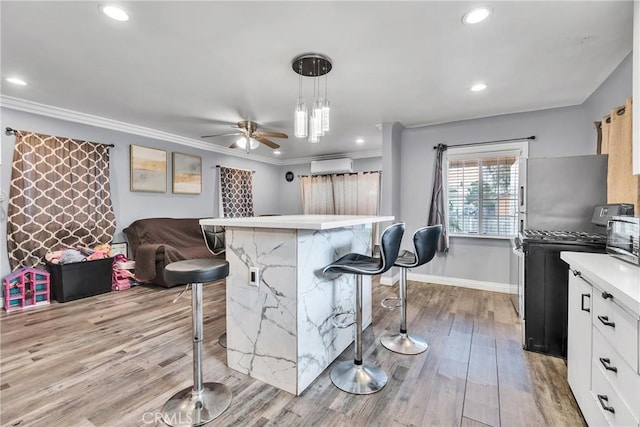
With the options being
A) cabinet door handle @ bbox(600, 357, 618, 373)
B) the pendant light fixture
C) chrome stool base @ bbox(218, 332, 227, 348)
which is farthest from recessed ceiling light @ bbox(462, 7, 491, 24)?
chrome stool base @ bbox(218, 332, 227, 348)

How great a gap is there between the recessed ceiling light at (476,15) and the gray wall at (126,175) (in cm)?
446

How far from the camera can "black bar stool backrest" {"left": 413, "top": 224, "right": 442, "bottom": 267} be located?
1965 mm

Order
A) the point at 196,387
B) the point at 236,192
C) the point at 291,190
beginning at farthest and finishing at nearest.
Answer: the point at 291,190
the point at 236,192
the point at 196,387

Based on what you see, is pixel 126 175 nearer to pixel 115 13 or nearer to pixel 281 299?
pixel 115 13

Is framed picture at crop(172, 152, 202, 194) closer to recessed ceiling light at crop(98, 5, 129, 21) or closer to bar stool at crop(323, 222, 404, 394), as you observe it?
recessed ceiling light at crop(98, 5, 129, 21)

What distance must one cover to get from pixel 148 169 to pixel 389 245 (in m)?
4.19

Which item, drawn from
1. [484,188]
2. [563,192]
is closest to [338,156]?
[484,188]

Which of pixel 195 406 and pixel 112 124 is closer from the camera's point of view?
pixel 195 406

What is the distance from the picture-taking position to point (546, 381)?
1.78 meters

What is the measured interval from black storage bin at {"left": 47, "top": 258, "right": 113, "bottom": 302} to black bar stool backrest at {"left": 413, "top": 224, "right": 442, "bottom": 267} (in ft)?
12.3

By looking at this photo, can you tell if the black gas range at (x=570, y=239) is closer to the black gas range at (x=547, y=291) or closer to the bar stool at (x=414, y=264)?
the black gas range at (x=547, y=291)

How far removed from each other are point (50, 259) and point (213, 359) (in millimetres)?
2733

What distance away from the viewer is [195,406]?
153 centimetres

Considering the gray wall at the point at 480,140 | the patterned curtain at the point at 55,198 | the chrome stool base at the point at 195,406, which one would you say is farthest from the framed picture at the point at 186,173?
the chrome stool base at the point at 195,406
